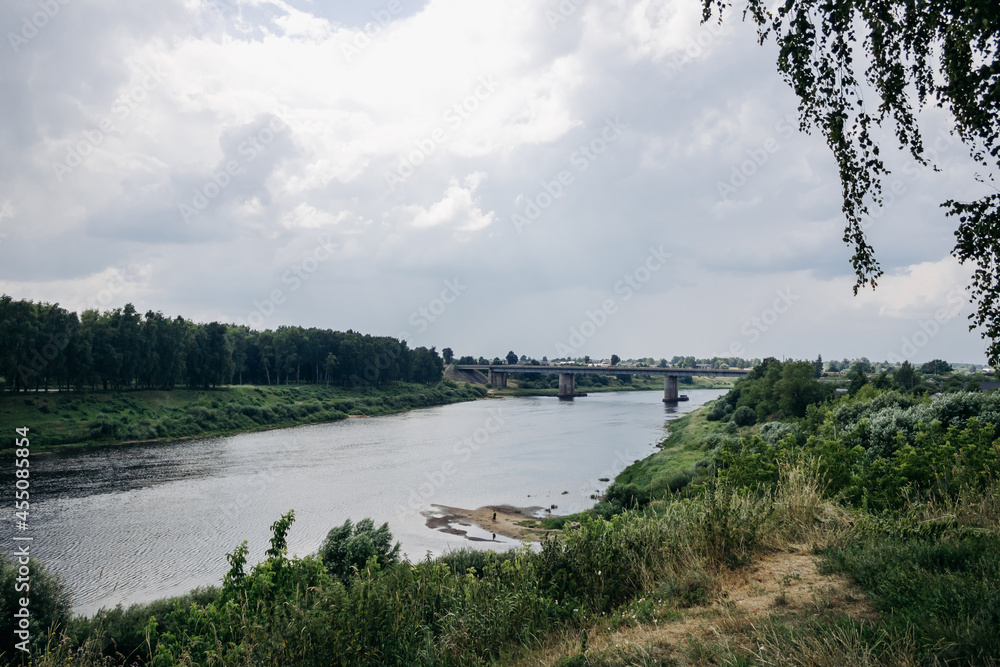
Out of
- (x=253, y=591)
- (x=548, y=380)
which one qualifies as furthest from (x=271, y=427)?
(x=548, y=380)

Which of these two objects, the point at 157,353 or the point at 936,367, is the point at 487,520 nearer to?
the point at 157,353

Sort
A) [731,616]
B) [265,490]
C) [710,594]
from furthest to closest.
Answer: [265,490] → [710,594] → [731,616]

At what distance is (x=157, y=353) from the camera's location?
2670 inches

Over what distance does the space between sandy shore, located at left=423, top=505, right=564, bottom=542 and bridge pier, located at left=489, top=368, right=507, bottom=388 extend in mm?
112583

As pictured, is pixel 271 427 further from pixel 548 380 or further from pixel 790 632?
pixel 548 380

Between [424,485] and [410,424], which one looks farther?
[410,424]

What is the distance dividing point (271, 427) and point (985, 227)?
2894 inches

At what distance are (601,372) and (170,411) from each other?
78.5 meters

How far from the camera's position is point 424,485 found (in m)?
37.8

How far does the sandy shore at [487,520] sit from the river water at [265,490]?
74cm

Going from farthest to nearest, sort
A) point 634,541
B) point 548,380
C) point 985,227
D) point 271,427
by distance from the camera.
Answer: point 548,380
point 271,427
point 634,541
point 985,227

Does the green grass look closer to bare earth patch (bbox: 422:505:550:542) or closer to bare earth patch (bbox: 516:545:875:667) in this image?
bare earth patch (bbox: 516:545:875:667)

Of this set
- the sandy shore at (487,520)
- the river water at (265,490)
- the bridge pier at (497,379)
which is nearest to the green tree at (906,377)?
the river water at (265,490)

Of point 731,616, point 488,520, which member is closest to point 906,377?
point 488,520
